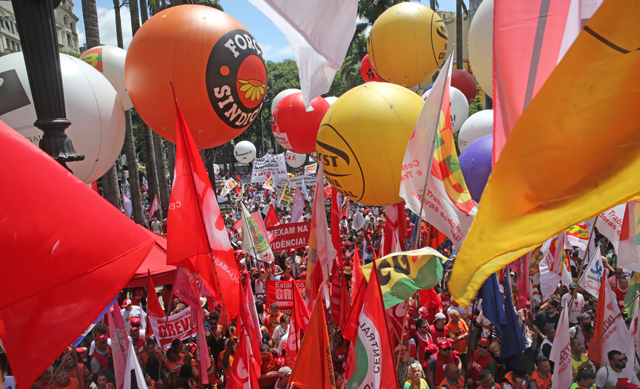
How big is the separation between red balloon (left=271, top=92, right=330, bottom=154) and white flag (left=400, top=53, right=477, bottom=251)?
579 centimetres

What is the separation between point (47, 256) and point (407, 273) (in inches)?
149

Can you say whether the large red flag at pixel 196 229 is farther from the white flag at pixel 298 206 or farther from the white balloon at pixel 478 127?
the white flag at pixel 298 206

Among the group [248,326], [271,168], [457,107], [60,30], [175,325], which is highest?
[60,30]

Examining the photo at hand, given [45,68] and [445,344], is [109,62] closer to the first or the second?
[45,68]

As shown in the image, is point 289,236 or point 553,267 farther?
point 289,236

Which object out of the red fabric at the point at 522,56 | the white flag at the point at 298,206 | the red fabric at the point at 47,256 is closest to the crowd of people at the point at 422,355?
the red fabric at the point at 47,256

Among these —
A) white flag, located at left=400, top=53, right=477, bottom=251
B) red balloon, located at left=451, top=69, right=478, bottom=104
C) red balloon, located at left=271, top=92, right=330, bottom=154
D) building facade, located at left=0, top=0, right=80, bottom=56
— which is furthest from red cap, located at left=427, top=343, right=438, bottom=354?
building facade, located at left=0, top=0, right=80, bottom=56

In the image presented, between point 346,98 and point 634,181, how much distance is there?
495 cm

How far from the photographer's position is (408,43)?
9.48m

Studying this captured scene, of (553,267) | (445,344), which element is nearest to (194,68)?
(445,344)

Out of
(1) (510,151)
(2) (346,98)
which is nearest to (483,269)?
(1) (510,151)

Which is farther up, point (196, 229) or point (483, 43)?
point (483, 43)

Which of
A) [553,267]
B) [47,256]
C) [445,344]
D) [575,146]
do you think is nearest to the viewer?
[575,146]

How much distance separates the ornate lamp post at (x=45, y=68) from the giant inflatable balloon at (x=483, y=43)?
4734mm
